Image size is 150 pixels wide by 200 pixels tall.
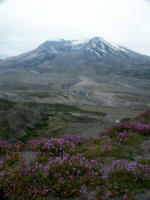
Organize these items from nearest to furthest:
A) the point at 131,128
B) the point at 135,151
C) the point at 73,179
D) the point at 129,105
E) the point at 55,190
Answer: the point at 55,190 → the point at 73,179 → the point at 135,151 → the point at 131,128 → the point at 129,105

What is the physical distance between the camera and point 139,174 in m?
4.79

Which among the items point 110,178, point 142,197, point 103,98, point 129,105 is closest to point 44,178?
point 110,178

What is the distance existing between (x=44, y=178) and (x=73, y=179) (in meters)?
0.70

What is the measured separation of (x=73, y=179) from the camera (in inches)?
186

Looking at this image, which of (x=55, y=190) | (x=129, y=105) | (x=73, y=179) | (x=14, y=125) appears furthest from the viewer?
(x=129, y=105)

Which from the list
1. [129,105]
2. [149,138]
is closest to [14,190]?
[149,138]

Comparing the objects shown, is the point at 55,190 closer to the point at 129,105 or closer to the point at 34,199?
the point at 34,199

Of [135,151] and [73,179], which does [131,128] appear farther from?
[73,179]

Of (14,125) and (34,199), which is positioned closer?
(34,199)

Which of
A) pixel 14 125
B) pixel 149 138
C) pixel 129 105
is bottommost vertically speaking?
pixel 129 105

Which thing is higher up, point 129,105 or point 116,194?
point 116,194

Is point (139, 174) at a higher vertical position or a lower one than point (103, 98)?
higher

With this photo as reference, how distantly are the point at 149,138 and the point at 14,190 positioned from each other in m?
6.12

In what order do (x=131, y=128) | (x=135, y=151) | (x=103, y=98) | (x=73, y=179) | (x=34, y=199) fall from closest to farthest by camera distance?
(x=34, y=199) < (x=73, y=179) < (x=135, y=151) < (x=131, y=128) < (x=103, y=98)
